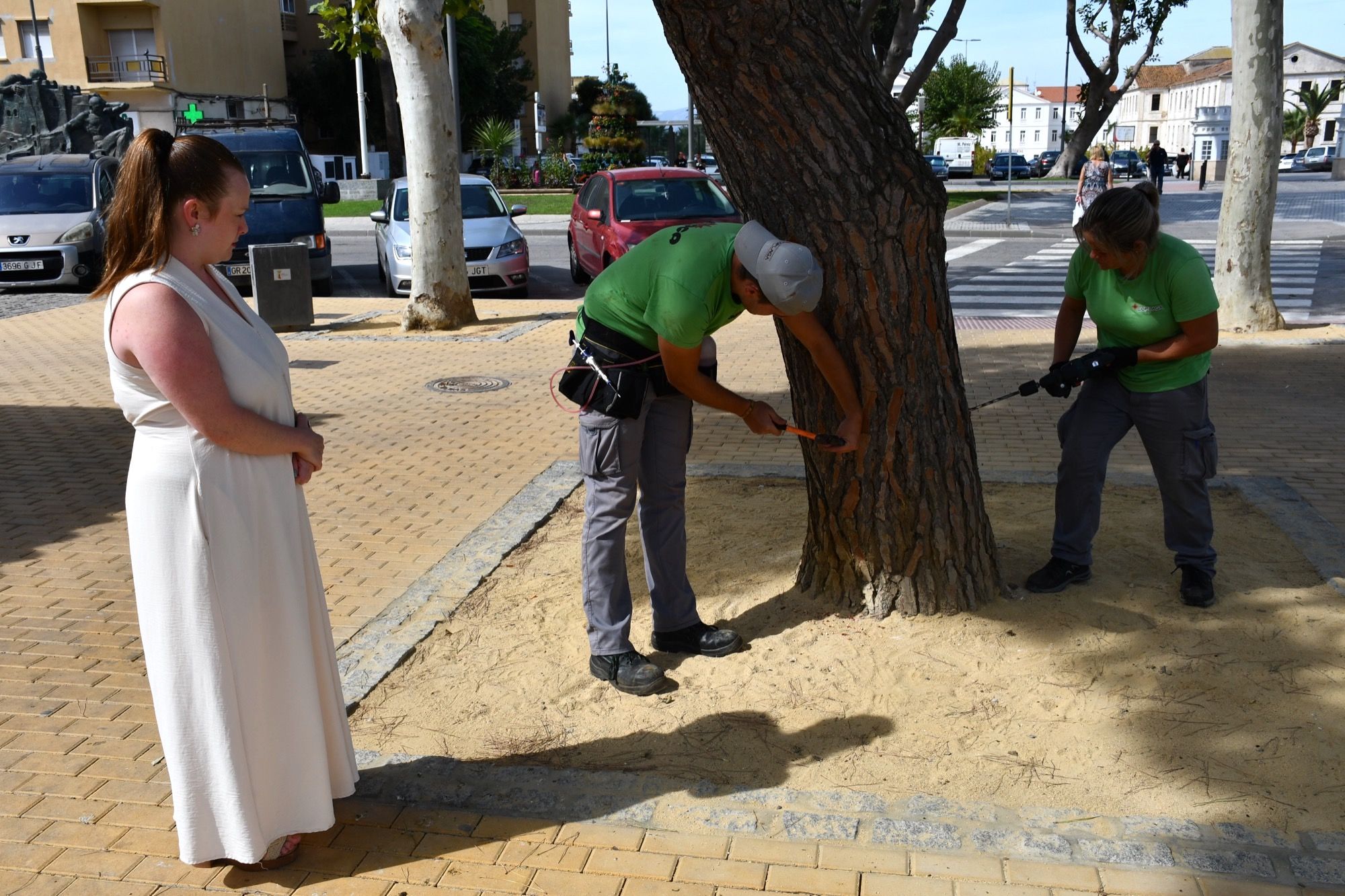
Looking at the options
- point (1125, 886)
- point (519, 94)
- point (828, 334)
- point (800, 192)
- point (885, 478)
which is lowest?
point (1125, 886)

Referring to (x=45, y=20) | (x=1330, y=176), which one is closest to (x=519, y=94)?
(x=45, y=20)

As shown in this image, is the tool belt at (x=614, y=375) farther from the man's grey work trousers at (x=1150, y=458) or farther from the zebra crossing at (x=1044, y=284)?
the zebra crossing at (x=1044, y=284)

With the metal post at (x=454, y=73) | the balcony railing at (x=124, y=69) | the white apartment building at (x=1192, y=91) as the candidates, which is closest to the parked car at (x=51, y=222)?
the metal post at (x=454, y=73)

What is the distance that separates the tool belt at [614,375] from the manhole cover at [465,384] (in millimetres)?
5779

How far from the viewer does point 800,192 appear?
3.95m

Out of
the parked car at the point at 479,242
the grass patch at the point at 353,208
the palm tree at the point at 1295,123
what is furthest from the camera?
the palm tree at the point at 1295,123

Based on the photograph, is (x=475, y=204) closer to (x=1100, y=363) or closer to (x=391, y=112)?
(x=1100, y=363)

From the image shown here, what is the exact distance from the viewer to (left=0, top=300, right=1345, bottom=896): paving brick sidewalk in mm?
3084

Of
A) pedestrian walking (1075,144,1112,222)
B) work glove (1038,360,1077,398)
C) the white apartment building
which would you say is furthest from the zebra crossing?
the white apartment building

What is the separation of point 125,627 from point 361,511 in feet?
5.31

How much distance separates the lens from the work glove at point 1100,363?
4355 millimetres

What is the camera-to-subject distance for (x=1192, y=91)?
358 ft

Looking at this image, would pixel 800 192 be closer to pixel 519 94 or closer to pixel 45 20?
pixel 45 20

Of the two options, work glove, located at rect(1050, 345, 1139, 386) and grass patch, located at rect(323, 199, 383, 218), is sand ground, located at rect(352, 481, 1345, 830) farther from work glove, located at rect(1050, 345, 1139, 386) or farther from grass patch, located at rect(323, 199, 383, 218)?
grass patch, located at rect(323, 199, 383, 218)
